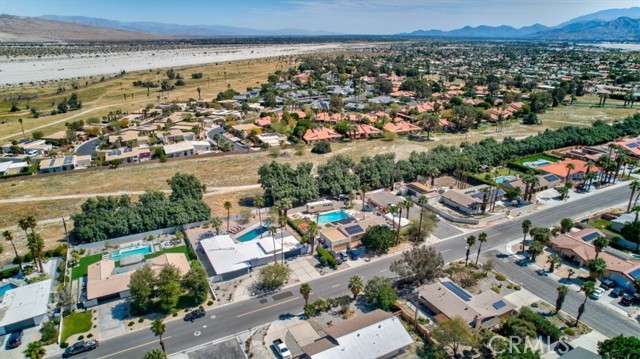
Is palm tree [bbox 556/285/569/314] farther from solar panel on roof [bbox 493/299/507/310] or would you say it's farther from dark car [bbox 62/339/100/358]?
dark car [bbox 62/339/100/358]

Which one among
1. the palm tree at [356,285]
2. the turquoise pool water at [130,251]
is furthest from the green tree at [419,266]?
the turquoise pool water at [130,251]

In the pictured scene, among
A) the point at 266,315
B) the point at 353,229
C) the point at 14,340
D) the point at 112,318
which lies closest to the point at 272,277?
the point at 266,315

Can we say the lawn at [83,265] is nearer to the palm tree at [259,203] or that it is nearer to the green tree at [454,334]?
the palm tree at [259,203]

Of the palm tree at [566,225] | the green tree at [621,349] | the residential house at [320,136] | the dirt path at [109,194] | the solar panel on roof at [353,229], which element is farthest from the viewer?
the residential house at [320,136]

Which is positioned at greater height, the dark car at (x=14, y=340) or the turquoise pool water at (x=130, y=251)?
the dark car at (x=14, y=340)

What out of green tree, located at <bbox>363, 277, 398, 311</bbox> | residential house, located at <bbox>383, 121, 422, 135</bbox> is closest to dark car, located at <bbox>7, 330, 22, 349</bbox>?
green tree, located at <bbox>363, 277, 398, 311</bbox>

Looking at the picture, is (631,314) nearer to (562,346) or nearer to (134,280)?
(562,346)

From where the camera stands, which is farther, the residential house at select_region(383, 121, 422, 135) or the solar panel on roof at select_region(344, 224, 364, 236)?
the residential house at select_region(383, 121, 422, 135)
